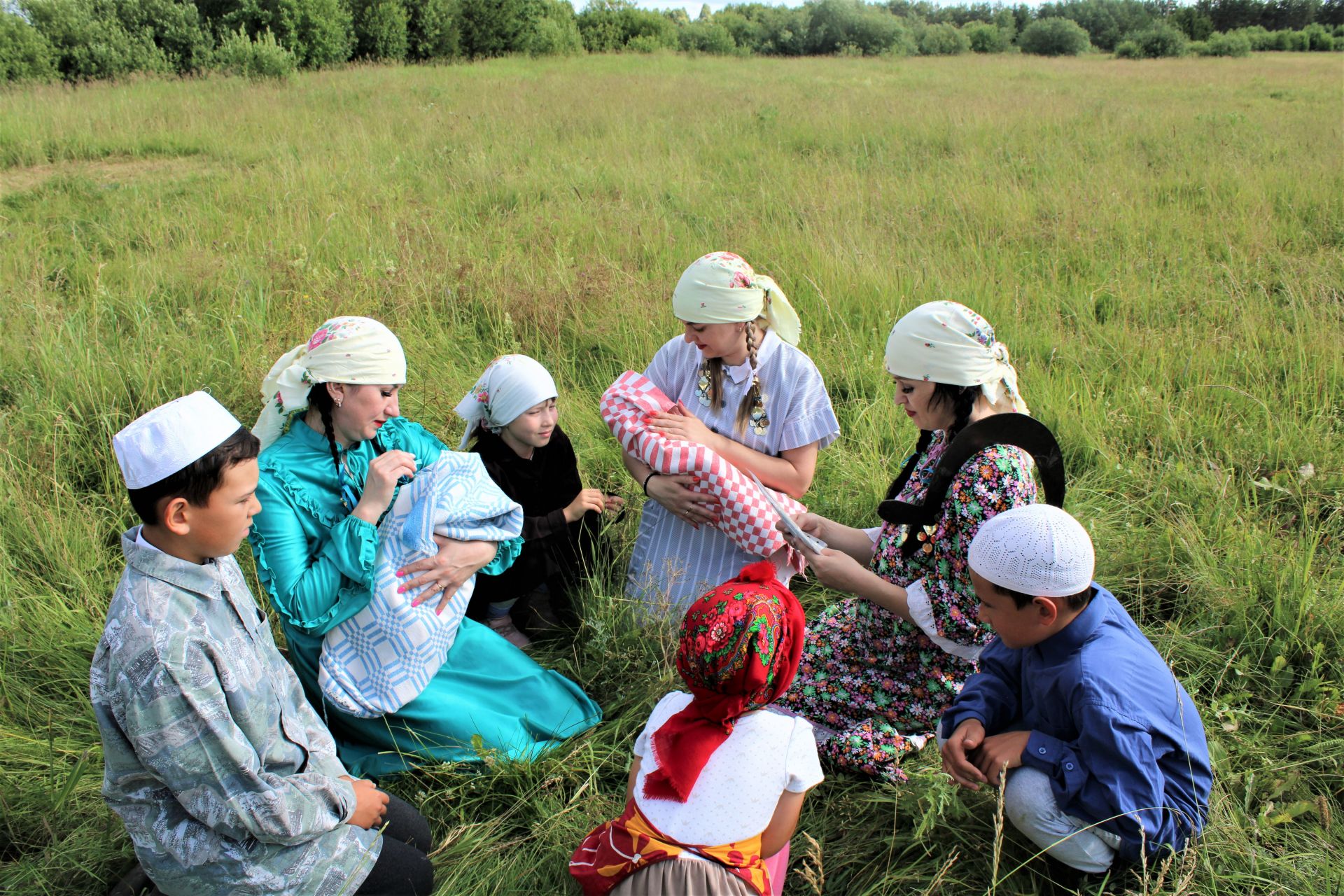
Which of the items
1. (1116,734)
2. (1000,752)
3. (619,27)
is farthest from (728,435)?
(619,27)

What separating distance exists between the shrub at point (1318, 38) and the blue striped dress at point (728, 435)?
42.6 meters

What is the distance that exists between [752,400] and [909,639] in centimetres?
107

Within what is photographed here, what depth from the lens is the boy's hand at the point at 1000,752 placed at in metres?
2.07

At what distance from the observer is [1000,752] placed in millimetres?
2098

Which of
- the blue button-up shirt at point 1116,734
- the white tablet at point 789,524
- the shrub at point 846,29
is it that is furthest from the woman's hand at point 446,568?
the shrub at point 846,29

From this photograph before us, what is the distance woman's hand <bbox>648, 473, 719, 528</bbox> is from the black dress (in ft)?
1.33

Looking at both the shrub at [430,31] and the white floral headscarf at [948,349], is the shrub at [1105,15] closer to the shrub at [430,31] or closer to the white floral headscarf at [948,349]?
the shrub at [430,31]

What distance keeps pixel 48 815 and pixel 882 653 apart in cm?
256

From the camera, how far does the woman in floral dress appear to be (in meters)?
2.43

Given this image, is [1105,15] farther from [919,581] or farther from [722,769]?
[722,769]

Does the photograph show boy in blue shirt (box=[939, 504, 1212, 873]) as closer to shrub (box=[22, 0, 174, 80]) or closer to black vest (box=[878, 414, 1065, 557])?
black vest (box=[878, 414, 1065, 557])

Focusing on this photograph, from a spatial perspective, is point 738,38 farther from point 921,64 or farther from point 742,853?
point 742,853

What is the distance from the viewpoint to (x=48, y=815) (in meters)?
2.43

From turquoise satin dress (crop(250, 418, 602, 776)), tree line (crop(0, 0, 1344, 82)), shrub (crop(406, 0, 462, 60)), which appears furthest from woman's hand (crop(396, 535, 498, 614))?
shrub (crop(406, 0, 462, 60))
